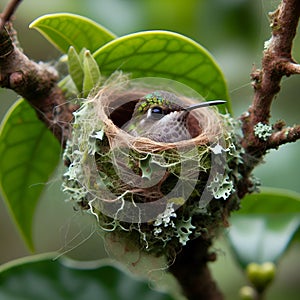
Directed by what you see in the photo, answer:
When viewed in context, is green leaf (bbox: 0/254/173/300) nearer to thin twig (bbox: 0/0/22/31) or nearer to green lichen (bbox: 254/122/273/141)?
green lichen (bbox: 254/122/273/141)

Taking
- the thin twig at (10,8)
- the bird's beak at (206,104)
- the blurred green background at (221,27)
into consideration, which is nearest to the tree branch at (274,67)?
the bird's beak at (206,104)

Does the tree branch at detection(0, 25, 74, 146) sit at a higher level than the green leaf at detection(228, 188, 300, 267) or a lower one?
A: higher

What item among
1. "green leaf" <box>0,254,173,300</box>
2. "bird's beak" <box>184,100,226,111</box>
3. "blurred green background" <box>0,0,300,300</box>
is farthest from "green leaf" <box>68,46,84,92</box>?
"blurred green background" <box>0,0,300,300</box>

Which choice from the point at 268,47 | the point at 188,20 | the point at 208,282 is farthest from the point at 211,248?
the point at 188,20

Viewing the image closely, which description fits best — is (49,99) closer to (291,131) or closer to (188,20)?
(291,131)

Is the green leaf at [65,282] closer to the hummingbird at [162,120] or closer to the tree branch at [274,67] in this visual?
the hummingbird at [162,120]

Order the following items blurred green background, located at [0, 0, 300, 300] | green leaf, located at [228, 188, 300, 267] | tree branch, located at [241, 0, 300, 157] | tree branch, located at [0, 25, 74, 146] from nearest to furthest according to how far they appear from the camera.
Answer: tree branch, located at [241, 0, 300, 157]
tree branch, located at [0, 25, 74, 146]
green leaf, located at [228, 188, 300, 267]
blurred green background, located at [0, 0, 300, 300]

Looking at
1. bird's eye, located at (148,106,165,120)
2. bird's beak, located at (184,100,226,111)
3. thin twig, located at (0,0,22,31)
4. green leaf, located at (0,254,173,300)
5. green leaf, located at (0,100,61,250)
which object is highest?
thin twig, located at (0,0,22,31)
